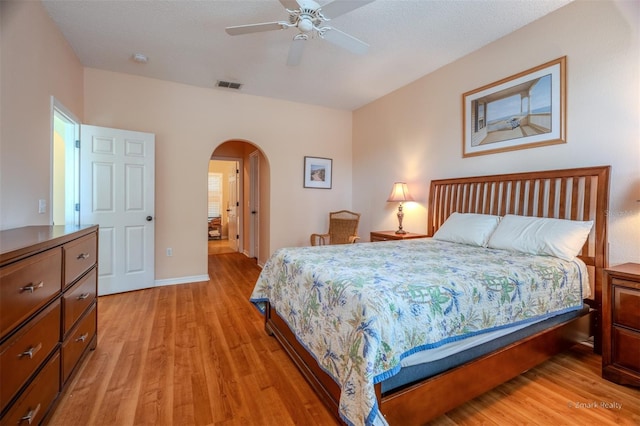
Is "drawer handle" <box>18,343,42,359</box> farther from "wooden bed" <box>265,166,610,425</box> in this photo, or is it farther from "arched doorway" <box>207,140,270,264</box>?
"arched doorway" <box>207,140,270,264</box>

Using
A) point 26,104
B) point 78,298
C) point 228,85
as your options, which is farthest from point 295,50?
point 78,298

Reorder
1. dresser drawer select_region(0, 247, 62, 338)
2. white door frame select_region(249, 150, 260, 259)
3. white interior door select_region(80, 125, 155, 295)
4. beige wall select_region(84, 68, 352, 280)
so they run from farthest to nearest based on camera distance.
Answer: white door frame select_region(249, 150, 260, 259) → beige wall select_region(84, 68, 352, 280) → white interior door select_region(80, 125, 155, 295) → dresser drawer select_region(0, 247, 62, 338)

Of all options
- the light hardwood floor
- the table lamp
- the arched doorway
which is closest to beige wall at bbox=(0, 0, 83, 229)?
the light hardwood floor

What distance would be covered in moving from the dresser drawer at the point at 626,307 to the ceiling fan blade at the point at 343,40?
96.5 inches

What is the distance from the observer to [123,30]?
2715mm

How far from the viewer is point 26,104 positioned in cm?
210

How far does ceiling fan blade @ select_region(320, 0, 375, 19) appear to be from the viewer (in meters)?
1.92

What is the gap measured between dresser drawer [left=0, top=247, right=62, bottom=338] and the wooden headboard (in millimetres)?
3258

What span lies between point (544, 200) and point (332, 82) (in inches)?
111

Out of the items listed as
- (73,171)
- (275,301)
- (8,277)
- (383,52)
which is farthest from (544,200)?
(73,171)

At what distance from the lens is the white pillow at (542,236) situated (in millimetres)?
2045

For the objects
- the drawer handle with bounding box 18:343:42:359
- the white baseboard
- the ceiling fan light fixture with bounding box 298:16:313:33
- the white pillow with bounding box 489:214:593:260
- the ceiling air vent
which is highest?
the ceiling air vent

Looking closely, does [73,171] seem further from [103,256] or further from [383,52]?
[383,52]

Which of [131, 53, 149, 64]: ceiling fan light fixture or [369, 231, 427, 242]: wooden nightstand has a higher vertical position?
[131, 53, 149, 64]: ceiling fan light fixture
